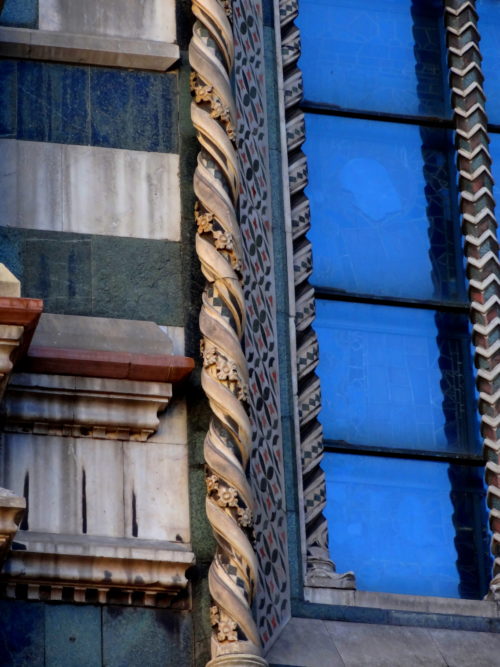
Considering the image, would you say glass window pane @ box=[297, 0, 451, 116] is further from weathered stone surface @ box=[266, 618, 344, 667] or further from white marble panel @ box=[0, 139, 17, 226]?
weathered stone surface @ box=[266, 618, 344, 667]

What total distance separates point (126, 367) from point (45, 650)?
129cm

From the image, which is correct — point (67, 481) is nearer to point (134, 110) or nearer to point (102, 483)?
point (102, 483)

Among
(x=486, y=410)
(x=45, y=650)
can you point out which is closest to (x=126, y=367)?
(x=45, y=650)

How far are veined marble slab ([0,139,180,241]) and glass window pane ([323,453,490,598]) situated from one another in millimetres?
1414

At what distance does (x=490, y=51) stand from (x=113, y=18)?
233 cm

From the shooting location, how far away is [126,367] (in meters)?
10.0

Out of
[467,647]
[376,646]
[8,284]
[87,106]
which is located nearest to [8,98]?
[87,106]

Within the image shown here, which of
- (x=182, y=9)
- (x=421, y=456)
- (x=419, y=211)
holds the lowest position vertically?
(x=421, y=456)

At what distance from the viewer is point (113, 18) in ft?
36.4

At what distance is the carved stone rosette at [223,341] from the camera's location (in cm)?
969

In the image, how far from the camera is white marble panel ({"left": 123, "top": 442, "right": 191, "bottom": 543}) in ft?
32.4

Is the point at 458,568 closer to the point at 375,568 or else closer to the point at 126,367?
the point at 375,568

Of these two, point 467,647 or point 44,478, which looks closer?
point 44,478

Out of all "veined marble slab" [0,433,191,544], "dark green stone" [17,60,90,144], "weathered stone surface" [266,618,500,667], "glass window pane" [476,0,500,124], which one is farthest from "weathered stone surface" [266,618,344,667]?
"glass window pane" [476,0,500,124]
